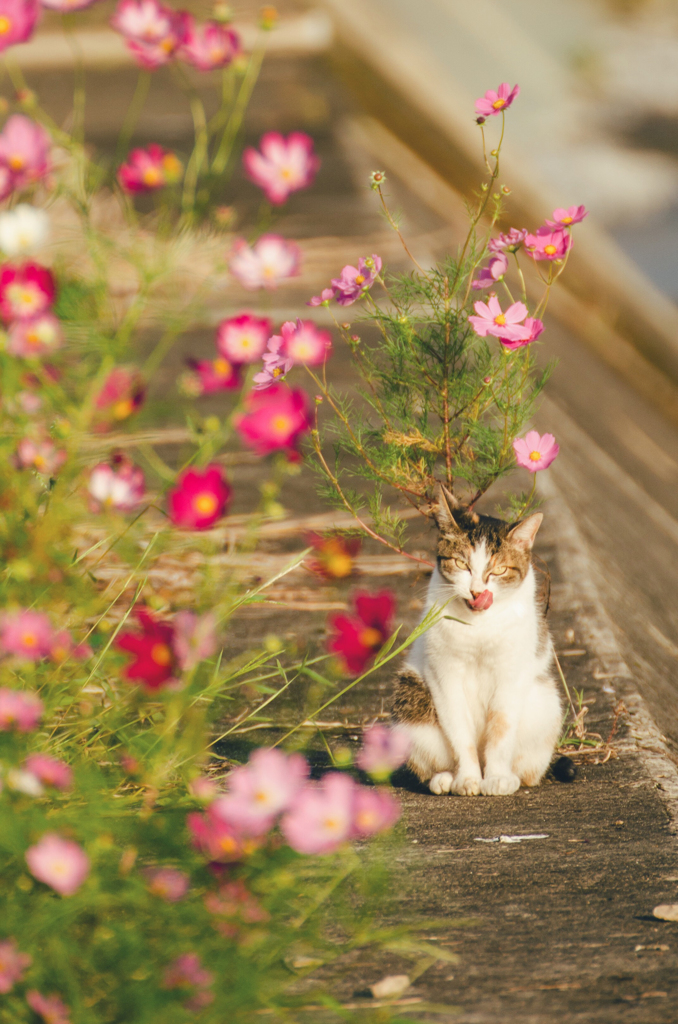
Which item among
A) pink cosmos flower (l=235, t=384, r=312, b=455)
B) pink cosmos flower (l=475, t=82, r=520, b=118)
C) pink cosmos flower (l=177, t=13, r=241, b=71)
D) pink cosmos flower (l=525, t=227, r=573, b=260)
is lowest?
pink cosmos flower (l=235, t=384, r=312, b=455)

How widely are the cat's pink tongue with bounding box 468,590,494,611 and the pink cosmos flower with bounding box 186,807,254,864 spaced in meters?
1.09

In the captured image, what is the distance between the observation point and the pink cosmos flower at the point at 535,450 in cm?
191

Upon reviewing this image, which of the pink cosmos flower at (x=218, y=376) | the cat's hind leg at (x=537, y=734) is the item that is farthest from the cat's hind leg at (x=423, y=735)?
the pink cosmos flower at (x=218, y=376)

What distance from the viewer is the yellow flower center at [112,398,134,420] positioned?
163 centimetres

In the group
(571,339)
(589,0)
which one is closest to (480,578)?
Answer: (571,339)

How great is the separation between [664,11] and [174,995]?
18412mm

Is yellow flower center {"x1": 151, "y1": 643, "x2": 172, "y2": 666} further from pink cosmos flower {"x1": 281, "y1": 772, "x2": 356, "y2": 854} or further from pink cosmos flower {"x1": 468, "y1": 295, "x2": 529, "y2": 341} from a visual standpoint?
pink cosmos flower {"x1": 468, "y1": 295, "x2": 529, "y2": 341}

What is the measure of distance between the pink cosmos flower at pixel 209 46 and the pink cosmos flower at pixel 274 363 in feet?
1.75

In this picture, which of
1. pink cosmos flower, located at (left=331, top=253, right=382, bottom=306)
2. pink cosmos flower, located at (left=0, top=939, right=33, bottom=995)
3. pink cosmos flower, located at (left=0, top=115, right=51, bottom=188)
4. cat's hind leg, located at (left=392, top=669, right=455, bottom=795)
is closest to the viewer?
pink cosmos flower, located at (left=0, top=939, right=33, bottom=995)

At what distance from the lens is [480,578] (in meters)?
2.21

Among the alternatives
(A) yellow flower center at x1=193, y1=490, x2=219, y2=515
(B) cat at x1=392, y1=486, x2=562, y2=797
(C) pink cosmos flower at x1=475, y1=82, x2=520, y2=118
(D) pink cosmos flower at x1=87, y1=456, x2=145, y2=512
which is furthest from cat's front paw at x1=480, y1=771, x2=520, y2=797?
(C) pink cosmos flower at x1=475, y1=82, x2=520, y2=118

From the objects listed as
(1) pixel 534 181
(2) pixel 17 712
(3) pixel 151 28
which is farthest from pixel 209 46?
(1) pixel 534 181

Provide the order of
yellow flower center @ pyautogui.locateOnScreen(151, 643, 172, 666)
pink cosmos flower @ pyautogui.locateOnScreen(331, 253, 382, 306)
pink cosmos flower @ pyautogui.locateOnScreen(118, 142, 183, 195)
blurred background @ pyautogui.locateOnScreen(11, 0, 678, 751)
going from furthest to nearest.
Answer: blurred background @ pyautogui.locateOnScreen(11, 0, 678, 751)
pink cosmos flower @ pyautogui.locateOnScreen(331, 253, 382, 306)
pink cosmos flower @ pyautogui.locateOnScreen(118, 142, 183, 195)
yellow flower center @ pyautogui.locateOnScreen(151, 643, 172, 666)

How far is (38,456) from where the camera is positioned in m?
1.67
